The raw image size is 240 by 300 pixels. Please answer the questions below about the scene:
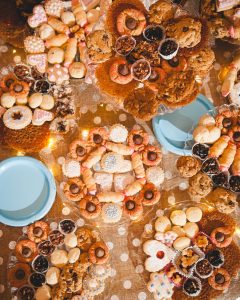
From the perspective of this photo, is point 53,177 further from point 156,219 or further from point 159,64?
point 159,64

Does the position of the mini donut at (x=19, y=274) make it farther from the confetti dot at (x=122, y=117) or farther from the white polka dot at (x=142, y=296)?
the confetti dot at (x=122, y=117)

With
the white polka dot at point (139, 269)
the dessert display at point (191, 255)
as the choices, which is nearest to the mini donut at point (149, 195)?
the dessert display at point (191, 255)

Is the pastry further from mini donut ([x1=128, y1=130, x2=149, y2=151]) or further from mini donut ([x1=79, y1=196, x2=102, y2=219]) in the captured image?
mini donut ([x1=79, y1=196, x2=102, y2=219])

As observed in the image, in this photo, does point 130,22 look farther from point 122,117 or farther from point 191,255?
point 191,255

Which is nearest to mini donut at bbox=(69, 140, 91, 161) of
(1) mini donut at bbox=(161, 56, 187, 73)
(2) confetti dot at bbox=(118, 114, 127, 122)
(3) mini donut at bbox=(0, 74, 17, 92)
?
(2) confetti dot at bbox=(118, 114, 127, 122)

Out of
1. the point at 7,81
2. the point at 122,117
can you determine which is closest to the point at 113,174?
the point at 122,117

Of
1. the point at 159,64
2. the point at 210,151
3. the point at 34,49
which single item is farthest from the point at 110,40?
the point at 210,151
